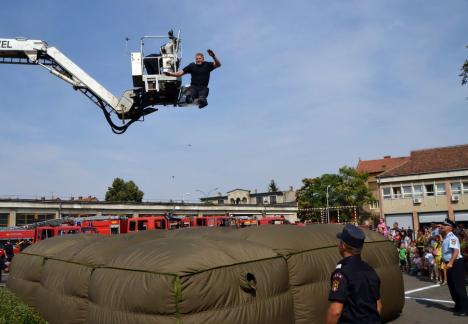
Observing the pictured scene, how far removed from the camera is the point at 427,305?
9734mm

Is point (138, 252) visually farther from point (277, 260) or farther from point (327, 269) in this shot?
point (327, 269)

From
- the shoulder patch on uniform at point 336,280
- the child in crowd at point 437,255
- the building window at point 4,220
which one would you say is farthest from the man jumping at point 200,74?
the building window at point 4,220

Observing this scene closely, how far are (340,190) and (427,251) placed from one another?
55540 mm

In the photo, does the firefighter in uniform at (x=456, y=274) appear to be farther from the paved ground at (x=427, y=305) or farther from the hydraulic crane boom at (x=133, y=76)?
the hydraulic crane boom at (x=133, y=76)

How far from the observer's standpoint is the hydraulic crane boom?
11125 mm

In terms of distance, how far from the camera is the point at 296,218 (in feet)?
252

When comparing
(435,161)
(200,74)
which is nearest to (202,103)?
(200,74)

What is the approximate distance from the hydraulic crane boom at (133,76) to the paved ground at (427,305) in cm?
750

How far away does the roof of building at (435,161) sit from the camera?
45688 mm

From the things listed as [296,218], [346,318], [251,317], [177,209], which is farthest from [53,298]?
[296,218]

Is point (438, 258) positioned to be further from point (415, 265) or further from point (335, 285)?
point (335, 285)

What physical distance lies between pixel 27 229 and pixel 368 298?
28.9m

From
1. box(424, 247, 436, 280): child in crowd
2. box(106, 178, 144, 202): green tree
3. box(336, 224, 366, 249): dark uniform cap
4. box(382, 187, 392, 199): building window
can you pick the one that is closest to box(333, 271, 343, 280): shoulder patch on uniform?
box(336, 224, 366, 249): dark uniform cap

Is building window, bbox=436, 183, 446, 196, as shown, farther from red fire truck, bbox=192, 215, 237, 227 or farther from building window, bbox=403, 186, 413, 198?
red fire truck, bbox=192, 215, 237, 227
